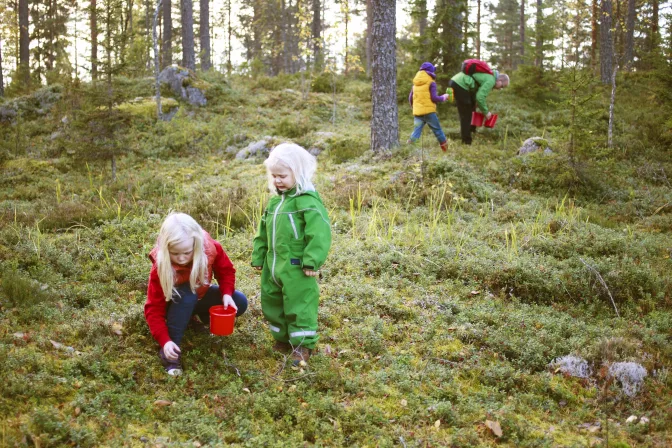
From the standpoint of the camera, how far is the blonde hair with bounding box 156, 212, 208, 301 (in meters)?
3.53

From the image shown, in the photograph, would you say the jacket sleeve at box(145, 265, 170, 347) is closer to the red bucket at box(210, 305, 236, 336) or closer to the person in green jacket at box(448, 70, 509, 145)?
the red bucket at box(210, 305, 236, 336)

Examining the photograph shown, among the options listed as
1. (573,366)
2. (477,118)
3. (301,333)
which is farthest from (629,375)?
(477,118)

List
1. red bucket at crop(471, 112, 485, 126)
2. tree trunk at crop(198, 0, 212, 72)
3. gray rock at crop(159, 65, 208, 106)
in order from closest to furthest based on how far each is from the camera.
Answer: red bucket at crop(471, 112, 485, 126) < gray rock at crop(159, 65, 208, 106) < tree trunk at crop(198, 0, 212, 72)

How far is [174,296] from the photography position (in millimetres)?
3756

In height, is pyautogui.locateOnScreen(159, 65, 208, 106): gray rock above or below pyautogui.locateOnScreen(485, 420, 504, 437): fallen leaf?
above

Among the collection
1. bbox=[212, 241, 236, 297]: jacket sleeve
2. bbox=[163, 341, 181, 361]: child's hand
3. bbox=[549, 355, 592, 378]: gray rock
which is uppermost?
bbox=[212, 241, 236, 297]: jacket sleeve

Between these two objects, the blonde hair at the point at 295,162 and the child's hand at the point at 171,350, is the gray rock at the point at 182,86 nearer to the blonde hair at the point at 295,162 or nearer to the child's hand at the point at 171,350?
the blonde hair at the point at 295,162

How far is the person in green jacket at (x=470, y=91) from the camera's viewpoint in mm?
10594

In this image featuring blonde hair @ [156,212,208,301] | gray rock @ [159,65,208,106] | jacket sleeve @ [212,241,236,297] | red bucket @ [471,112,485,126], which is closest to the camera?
blonde hair @ [156,212,208,301]

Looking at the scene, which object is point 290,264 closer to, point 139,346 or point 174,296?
point 174,296

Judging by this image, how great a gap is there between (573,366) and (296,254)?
103 inches

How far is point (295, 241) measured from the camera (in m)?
3.87

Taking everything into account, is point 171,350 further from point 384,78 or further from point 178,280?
point 384,78

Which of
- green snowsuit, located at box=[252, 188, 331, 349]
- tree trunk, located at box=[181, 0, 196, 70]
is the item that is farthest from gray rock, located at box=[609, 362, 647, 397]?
tree trunk, located at box=[181, 0, 196, 70]
